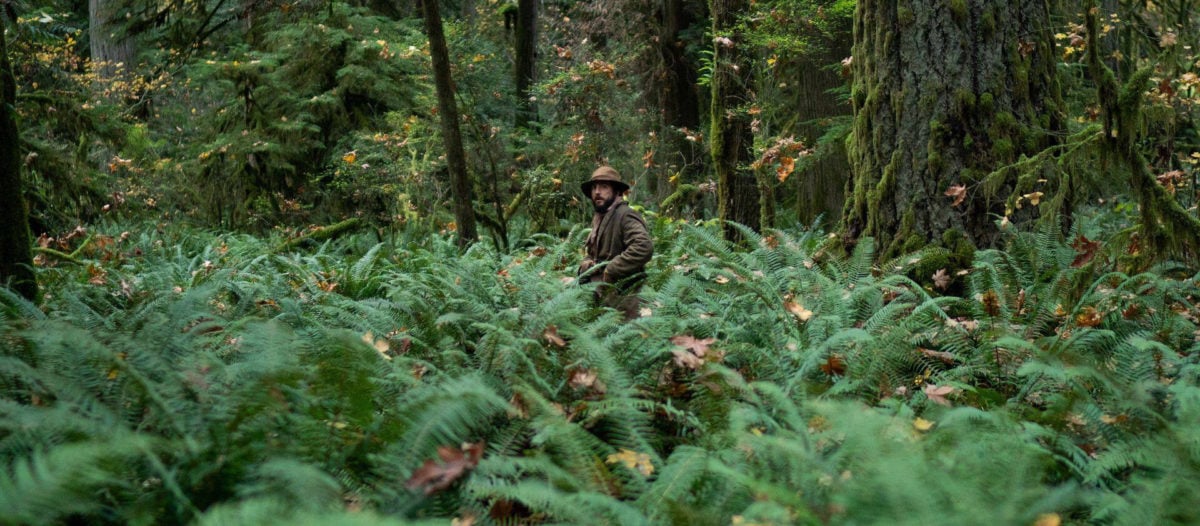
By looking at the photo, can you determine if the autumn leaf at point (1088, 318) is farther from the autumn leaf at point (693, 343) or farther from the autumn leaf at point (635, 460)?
the autumn leaf at point (635, 460)

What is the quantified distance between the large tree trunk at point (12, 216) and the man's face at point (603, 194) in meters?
3.89

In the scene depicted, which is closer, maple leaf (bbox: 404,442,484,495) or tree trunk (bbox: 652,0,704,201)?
maple leaf (bbox: 404,442,484,495)

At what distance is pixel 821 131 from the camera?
40.9 feet

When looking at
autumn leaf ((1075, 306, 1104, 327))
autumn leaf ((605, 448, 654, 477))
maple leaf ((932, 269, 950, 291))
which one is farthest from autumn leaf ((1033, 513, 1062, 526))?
maple leaf ((932, 269, 950, 291))

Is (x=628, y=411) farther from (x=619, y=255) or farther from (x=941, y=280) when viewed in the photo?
(x=941, y=280)

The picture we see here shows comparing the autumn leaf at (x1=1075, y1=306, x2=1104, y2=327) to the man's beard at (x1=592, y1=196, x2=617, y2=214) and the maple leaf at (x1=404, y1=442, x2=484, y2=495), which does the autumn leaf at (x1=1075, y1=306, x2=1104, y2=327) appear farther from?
the maple leaf at (x1=404, y1=442, x2=484, y2=495)

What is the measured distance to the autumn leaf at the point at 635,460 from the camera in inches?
126

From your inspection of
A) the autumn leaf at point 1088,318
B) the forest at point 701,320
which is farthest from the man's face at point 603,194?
the autumn leaf at point 1088,318

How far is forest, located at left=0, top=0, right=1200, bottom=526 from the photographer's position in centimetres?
267

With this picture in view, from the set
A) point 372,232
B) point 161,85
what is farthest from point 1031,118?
point 161,85

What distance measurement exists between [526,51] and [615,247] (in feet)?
41.1

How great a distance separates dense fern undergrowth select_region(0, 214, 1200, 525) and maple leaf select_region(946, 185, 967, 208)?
0.60m

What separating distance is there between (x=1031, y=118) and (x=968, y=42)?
2.52ft

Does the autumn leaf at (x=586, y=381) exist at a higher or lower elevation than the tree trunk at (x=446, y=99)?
lower
